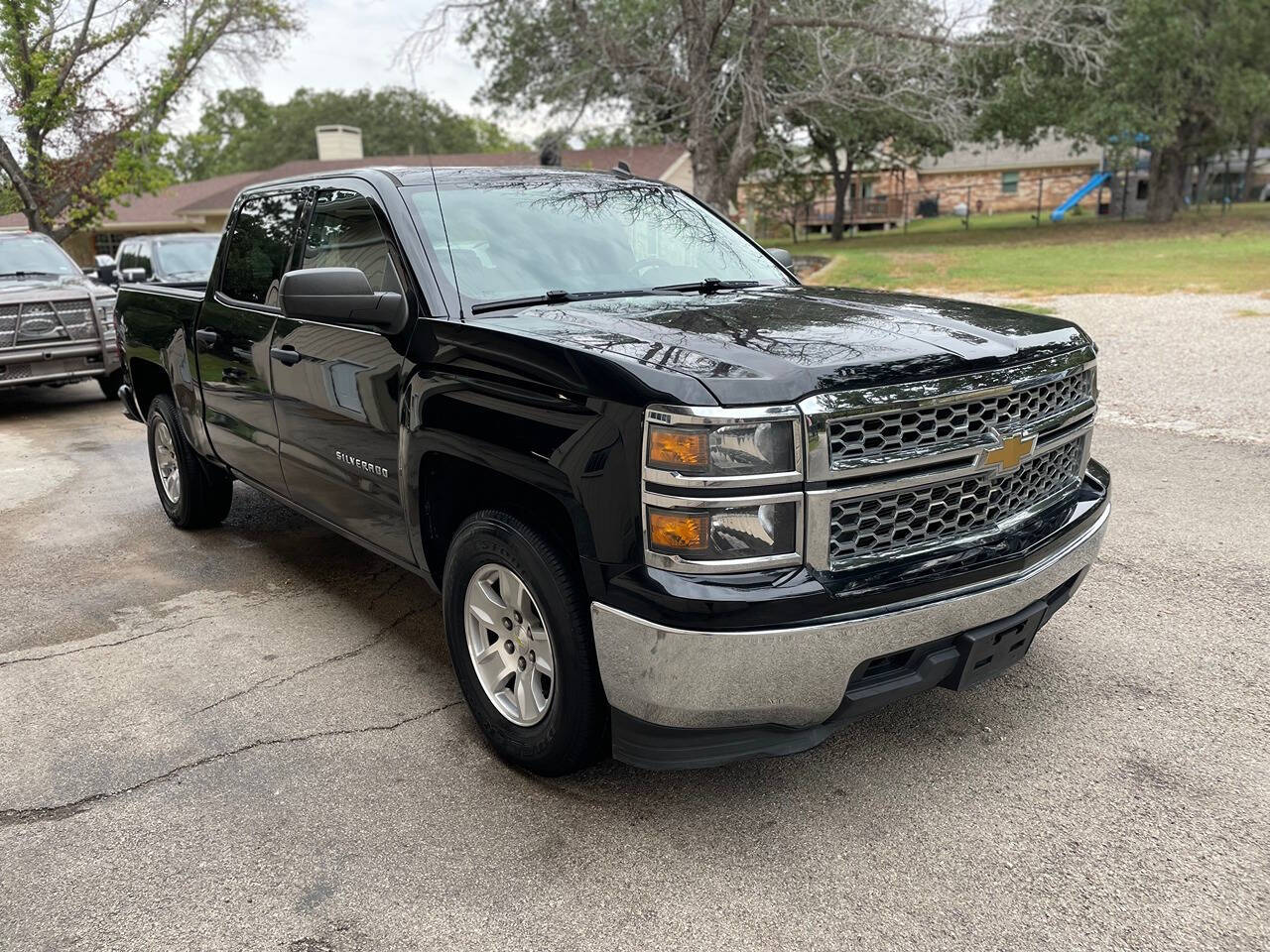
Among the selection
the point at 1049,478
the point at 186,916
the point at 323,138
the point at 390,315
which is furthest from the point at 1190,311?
the point at 323,138

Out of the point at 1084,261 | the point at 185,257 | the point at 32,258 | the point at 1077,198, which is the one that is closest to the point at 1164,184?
the point at 1084,261

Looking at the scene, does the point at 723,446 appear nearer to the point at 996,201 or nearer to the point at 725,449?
the point at 725,449

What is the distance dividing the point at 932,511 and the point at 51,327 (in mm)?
10352

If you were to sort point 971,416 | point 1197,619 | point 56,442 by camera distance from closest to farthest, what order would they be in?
point 971,416 → point 1197,619 → point 56,442

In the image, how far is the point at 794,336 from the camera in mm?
2914

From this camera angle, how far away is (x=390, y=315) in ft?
11.2

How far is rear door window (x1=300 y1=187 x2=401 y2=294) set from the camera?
12.2 ft

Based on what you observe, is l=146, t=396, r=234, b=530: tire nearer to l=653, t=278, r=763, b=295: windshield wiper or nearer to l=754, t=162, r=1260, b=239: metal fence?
l=653, t=278, r=763, b=295: windshield wiper

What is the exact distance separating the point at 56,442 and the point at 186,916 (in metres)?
7.86

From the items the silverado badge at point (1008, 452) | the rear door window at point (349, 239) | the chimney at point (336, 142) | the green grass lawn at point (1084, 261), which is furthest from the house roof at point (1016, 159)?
the silverado badge at point (1008, 452)

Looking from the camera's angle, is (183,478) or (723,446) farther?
(183,478)

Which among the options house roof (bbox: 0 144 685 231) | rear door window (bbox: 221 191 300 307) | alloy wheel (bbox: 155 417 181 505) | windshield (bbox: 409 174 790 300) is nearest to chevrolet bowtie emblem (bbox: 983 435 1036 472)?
windshield (bbox: 409 174 790 300)

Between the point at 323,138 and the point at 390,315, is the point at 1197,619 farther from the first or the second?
the point at 323,138

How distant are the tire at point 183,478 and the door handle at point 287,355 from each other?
175cm
